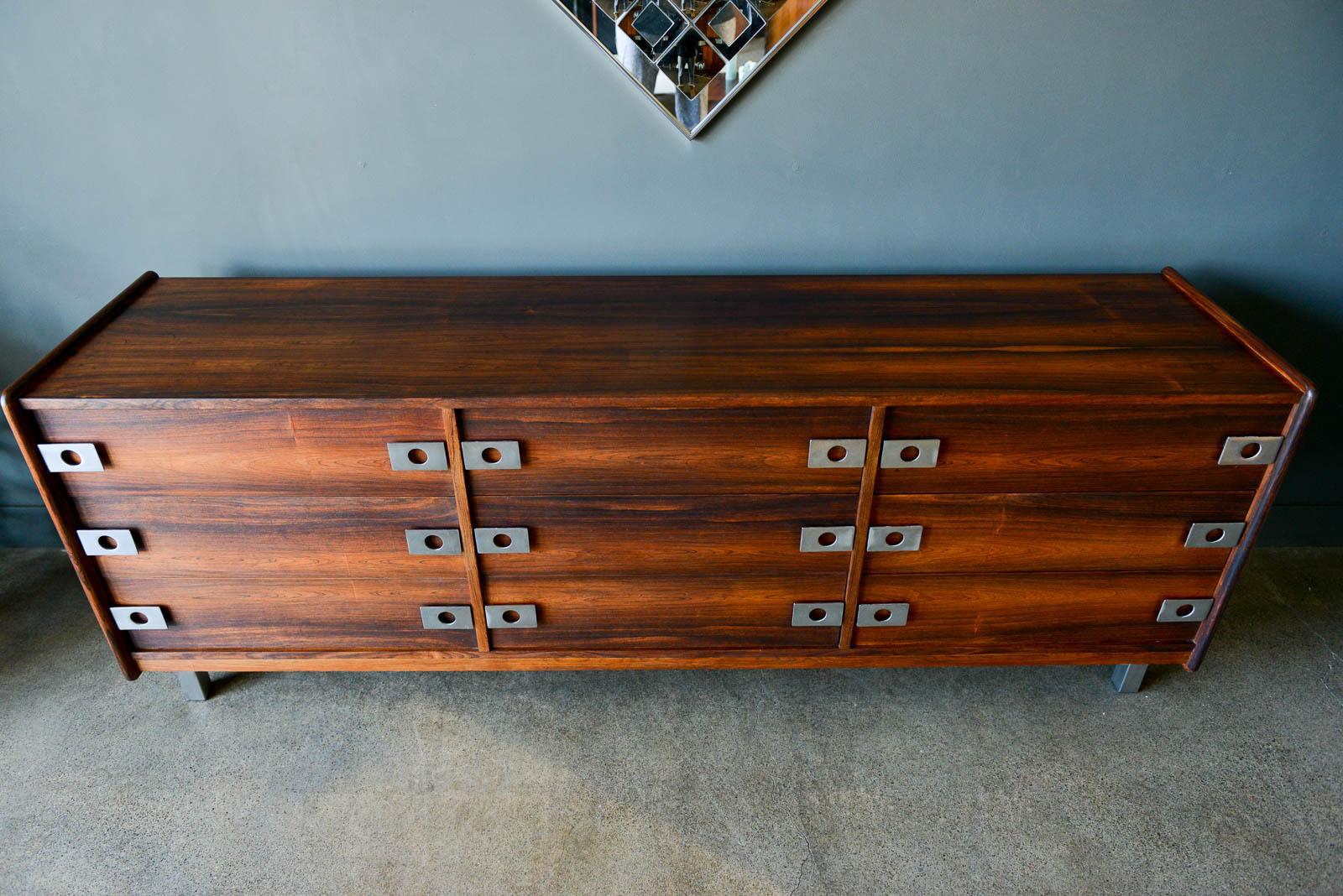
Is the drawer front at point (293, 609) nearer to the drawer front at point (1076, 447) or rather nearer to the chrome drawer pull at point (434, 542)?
the chrome drawer pull at point (434, 542)

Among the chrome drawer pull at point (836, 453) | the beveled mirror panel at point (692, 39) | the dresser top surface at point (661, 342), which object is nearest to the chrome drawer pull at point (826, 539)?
the chrome drawer pull at point (836, 453)

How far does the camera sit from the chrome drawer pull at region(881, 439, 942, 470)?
50.2 inches

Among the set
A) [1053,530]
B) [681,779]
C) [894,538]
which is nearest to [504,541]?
[681,779]

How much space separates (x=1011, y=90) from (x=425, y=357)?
111 centimetres

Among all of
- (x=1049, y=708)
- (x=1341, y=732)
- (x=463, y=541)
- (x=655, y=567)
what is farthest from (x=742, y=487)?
(x=1341, y=732)

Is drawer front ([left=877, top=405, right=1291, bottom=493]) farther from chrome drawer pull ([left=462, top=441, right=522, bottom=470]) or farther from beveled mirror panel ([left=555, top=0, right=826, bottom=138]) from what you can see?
beveled mirror panel ([left=555, top=0, right=826, bottom=138])

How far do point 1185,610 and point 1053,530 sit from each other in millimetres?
322

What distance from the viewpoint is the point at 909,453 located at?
1288 mm

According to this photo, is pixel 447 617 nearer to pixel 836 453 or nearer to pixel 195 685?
pixel 195 685

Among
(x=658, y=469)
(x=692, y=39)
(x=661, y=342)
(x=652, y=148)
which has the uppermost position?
(x=692, y=39)

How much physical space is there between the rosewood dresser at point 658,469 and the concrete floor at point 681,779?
0.13m

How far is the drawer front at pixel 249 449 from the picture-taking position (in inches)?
49.5

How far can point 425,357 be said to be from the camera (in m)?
1.33

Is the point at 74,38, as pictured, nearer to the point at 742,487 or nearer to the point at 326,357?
the point at 326,357
